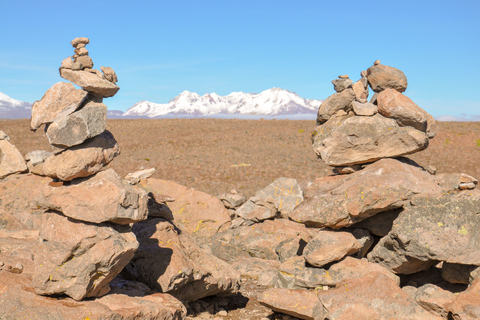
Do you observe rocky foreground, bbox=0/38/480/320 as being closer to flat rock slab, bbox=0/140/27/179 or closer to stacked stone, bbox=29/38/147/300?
stacked stone, bbox=29/38/147/300

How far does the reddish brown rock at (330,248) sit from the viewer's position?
12.8 metres

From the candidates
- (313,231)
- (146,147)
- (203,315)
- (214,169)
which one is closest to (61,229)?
(203,315)

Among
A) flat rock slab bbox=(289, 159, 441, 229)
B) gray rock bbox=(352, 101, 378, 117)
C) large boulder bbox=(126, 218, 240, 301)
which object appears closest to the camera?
large boulder bbox=(126, 218, 240, 301)

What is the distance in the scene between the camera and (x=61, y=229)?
10.6 m

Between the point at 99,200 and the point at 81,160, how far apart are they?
1172mm

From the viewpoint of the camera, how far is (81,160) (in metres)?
10.7

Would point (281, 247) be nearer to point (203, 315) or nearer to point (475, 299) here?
point (203, 315)

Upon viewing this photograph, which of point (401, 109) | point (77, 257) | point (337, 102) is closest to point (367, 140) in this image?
point (401, 109)

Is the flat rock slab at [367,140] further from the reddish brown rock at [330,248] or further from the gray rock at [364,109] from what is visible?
the reddish brown rock at [330,248]

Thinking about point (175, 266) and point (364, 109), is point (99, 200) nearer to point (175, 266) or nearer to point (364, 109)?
point (175, 266)

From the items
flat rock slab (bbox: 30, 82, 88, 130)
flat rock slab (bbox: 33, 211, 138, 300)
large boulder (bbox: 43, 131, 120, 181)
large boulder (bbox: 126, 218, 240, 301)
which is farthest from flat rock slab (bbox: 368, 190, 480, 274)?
flat rock slab (bbox: 30, 82, 88, 130)

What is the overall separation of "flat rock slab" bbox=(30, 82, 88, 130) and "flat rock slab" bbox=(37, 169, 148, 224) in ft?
5.93

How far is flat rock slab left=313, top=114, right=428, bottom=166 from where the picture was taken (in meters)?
13.5

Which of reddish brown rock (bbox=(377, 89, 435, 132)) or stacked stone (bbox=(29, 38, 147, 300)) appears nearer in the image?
stacked stone (bbox=(29, 38, 147, 300))
